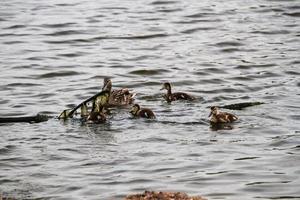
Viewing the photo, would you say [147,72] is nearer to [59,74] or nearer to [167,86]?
[59,74]

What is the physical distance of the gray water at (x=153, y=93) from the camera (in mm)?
7398

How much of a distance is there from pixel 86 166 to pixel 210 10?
34.3 feet

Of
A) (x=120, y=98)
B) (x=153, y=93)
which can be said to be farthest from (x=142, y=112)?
(x=153, y=93)

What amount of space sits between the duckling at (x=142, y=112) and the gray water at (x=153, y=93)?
13 centimetres

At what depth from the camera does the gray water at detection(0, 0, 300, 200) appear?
24.3 ft

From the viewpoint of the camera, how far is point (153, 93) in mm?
11203

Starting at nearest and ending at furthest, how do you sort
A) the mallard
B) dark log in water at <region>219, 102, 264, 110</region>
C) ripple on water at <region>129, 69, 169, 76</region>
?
dark log in water at <region>219, 102, 264, 110</region>, the mallard, ripple on water at <region>129, 69, 169, 76</region>

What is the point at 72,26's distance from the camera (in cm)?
1634

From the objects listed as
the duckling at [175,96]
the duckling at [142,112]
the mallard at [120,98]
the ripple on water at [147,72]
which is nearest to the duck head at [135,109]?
the duckling at [142,112]

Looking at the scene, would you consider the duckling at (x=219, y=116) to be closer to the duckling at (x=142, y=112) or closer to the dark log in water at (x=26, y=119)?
the duckling at (x=142, y=112)

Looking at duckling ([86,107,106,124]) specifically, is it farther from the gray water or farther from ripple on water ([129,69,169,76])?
ripple on water ([129,69,169,76])

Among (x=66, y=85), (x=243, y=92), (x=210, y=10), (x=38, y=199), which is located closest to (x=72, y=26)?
(x=210, y=10)

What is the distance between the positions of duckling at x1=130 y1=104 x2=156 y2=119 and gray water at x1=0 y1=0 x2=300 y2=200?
13 centimetres

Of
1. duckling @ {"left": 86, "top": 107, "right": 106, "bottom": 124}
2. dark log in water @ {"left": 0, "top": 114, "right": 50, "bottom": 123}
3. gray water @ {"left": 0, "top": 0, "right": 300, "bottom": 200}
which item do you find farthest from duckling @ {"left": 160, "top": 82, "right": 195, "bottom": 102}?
dark log in water @ {"left": 0, "top": 114, "right": 50, "bottom": 123}
